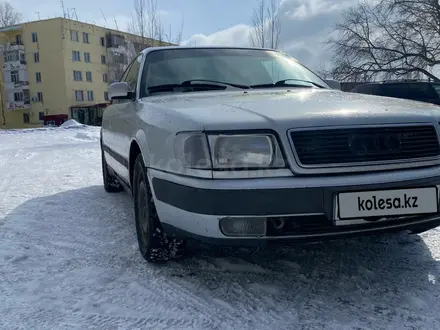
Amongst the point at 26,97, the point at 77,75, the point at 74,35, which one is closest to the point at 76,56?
the point at 77,75

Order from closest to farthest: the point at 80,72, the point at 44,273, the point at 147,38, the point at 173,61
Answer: the point at 44,273 < the point at 173,61 < the point at 147,38 < the point at 80,72

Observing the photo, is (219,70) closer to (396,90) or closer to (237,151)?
(237,151)

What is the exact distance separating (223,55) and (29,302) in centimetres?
242

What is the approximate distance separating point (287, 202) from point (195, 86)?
159 cm

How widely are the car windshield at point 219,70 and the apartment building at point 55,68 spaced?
1564 inches

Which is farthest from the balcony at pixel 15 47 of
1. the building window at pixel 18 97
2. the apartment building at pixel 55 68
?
the building window at pixel 18 97

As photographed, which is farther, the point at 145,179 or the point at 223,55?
the point at 223,55

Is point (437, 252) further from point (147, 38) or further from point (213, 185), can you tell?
point (147, 38)

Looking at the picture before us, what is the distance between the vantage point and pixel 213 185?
6.40ft

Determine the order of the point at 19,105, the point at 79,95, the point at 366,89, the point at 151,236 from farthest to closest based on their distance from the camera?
the point at 19,105 → the point at 79,95 → the point at 366,89 → the point at 151,236

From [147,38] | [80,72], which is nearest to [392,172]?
[147,38]

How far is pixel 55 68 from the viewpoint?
4362cm

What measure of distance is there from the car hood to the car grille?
0.04 m

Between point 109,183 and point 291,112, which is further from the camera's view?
point 109,183
